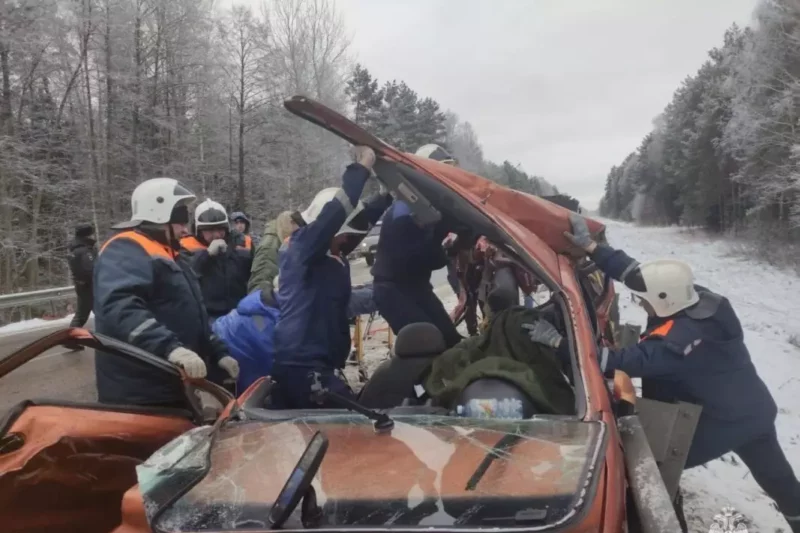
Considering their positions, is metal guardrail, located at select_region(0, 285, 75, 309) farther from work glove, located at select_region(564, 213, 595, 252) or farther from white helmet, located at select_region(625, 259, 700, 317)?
white helmet, located at select_region(625, 259, 700, 317)

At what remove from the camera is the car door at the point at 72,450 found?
2.58 m

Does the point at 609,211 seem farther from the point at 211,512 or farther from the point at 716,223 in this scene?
the point at 211,512

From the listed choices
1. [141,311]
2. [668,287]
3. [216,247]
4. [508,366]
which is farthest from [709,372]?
[216,247]

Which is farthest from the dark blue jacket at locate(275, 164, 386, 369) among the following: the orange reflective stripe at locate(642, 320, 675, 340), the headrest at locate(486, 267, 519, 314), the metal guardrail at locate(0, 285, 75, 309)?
the metal guardrail at locate(0, 285, 75, 309)

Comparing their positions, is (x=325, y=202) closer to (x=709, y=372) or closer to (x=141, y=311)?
(x=141, y=311)

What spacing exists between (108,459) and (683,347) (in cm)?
294

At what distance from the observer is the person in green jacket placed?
6094mm

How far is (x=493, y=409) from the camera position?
269cm

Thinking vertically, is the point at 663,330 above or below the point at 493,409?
above

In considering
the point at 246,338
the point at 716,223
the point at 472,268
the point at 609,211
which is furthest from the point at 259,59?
the point at 609,211

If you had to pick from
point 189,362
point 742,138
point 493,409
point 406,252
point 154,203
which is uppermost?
point 742,138

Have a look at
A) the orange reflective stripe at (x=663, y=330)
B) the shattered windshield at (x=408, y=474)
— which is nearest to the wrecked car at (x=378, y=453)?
the shattered windshield at (x=408, y=474)

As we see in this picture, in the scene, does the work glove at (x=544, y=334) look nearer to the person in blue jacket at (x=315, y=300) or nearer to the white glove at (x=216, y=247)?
the person in blue jacket at (x=315, y=300)

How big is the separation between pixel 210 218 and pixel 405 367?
3.72 m
